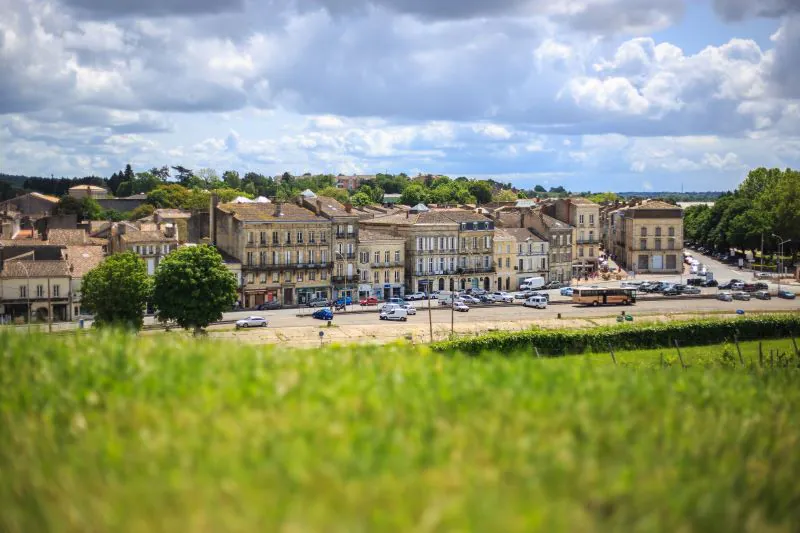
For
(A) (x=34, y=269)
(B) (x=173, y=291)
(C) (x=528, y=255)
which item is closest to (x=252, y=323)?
(B) (x=173, y=291)

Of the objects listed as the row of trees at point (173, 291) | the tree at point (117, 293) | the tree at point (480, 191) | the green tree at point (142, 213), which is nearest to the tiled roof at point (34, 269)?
the tree at point (117, 293)

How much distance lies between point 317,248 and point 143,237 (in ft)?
43.7

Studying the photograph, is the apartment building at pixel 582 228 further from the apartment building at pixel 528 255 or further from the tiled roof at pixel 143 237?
the tiled roof at pixel 143 237

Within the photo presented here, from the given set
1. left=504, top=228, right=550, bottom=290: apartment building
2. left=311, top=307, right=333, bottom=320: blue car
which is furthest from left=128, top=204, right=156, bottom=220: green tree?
left=311, top=307, right=333, bottom=320: blue car

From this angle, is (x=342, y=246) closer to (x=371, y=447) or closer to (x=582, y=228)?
(x=582, y=228)

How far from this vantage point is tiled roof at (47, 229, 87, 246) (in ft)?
247

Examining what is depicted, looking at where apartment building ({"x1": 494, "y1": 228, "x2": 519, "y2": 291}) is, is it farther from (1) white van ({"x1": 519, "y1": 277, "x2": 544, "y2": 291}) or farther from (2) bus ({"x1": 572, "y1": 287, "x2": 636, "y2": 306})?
(2) bus ({"x1": 572, "y1": 287, "x2": 636, "y2": 306})

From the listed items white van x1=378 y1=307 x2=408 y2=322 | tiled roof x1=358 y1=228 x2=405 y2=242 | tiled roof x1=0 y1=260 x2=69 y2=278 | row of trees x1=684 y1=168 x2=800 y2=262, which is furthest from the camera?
row of trees x1=684 y1=168 x2=800 y2=262

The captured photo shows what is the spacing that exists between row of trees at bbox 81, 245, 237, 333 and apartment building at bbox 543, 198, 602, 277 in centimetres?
4867

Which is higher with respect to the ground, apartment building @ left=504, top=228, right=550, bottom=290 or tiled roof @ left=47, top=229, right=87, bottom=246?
tiled roof @ left=47, top=229, right=87, bottom=246

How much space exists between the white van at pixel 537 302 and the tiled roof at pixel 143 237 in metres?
28.0

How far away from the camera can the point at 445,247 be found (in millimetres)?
83375

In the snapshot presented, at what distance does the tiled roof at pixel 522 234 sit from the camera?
8991 centimetres

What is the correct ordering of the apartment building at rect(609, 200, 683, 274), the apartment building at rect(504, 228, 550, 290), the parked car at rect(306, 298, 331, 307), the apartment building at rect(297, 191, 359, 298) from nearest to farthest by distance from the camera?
the parked car at rect(306, 298, 331, 307), the apartment building at rect(297, 191, 359, 298), the apartment building at rect(504, 228, 550, 290), the apartment building at rect(609, 200, 683, 274)
